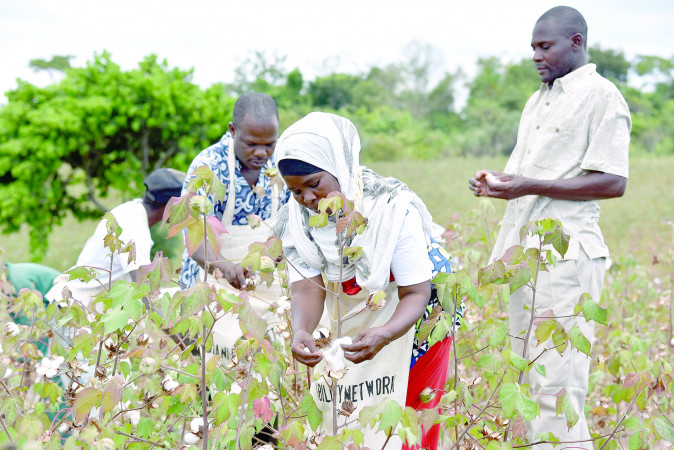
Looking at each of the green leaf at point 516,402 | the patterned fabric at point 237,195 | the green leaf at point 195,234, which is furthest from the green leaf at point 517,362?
the patterned fabric at point 237,195

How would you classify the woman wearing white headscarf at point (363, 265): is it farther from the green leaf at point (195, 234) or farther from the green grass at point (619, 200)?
the green grass at point (619, 200)

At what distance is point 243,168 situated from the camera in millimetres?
2896

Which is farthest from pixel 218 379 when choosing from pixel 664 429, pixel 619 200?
pixel 619 200

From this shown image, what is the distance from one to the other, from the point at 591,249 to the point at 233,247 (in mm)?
1329

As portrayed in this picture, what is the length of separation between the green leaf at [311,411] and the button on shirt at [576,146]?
1.03 m

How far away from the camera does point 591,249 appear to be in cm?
237

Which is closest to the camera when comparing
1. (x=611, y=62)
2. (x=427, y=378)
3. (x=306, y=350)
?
(x=306, y=350)

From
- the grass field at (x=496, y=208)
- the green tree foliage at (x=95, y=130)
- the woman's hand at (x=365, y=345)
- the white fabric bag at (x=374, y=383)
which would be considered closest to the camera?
the woman's hand at (x=365, y=345)

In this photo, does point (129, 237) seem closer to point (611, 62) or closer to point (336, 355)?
point (336, 355)

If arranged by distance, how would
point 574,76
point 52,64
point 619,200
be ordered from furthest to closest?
point 52,64 < point 619,200 < point 574,76

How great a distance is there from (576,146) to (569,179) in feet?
0.48

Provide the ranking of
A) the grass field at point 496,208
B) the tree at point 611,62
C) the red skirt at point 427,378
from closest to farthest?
the red skirt at point 427,378 → the grass field at point 496,208 → the tree at point 611,62

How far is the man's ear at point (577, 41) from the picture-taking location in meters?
2.46

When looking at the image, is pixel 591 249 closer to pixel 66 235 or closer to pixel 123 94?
pixel 123 94
